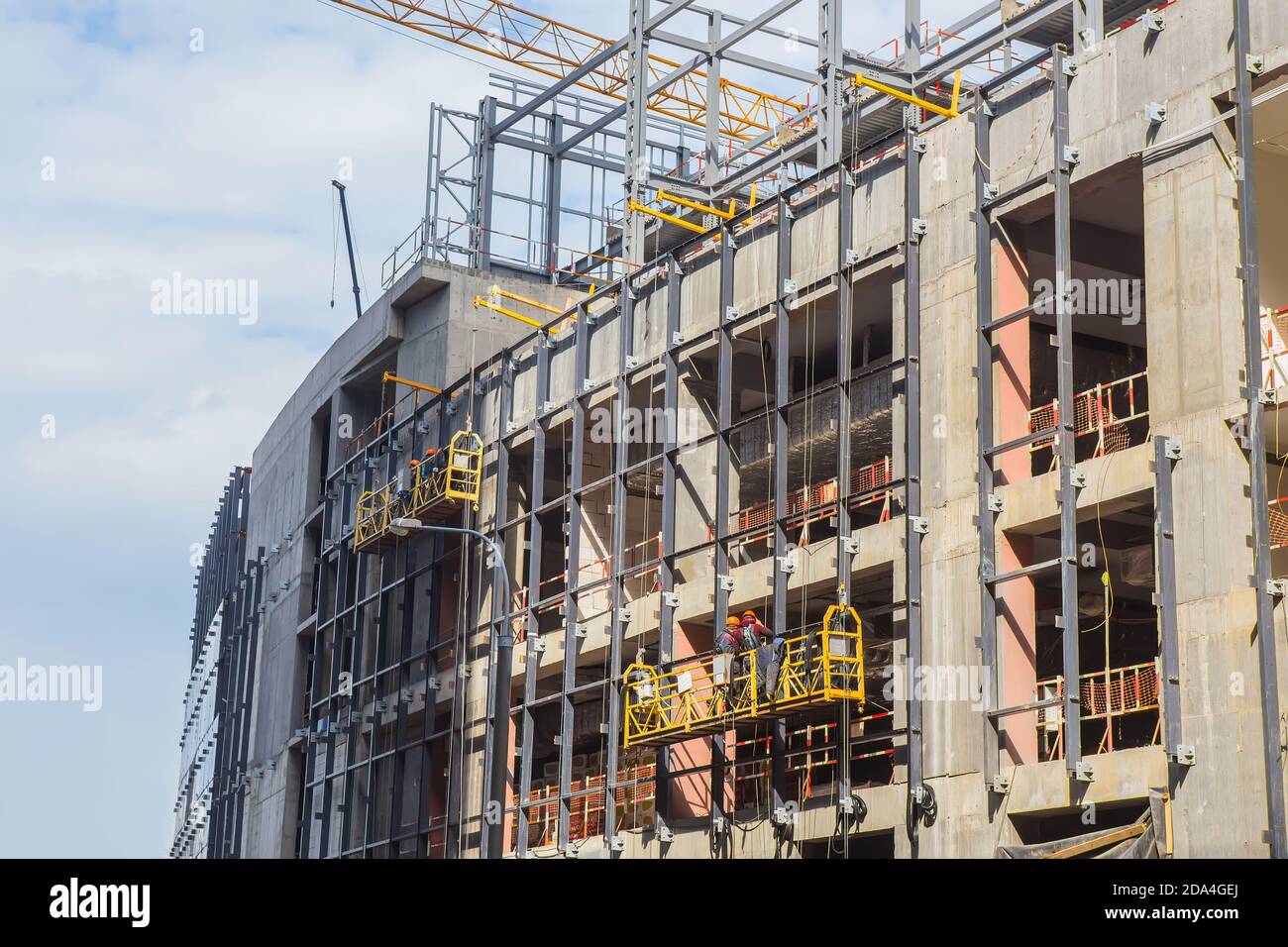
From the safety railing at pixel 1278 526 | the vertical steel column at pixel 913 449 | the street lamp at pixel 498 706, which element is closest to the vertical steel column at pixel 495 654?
the street lamp at pixel 498 706

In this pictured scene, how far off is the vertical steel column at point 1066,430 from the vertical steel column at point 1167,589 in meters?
1.59

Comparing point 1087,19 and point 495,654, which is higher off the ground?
point 1087,19

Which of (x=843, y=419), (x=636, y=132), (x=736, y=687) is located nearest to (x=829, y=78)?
(x=636, y=132)

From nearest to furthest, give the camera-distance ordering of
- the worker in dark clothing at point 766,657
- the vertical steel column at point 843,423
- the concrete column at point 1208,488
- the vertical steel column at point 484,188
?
the concrete column at point 1208,488 → the vertical steel column at point 843,423 → the worker in dark clothing at point 766,657 → the vertical steel column at point 484,188

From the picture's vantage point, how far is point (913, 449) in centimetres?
3089

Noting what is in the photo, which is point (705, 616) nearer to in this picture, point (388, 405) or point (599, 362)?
point (599, 362)

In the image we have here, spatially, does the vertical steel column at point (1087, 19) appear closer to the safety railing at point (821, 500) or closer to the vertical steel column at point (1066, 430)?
the vertical steel column at point (1066, 430)

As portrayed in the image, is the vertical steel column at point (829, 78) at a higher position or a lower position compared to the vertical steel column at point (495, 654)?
higher

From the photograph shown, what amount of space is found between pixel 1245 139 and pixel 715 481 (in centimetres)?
1431

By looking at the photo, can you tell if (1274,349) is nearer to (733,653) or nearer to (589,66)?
(733,653)

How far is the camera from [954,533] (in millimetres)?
29906

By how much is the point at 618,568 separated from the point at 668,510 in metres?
2.30

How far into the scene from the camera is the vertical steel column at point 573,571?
130 ft
